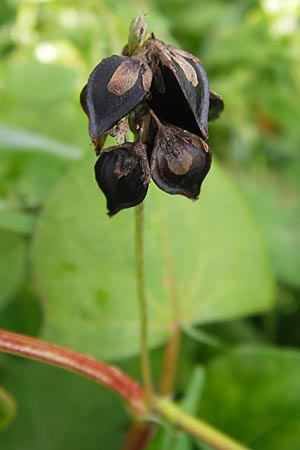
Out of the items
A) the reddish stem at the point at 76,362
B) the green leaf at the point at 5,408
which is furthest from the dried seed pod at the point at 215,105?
the green leaf at the point at 5,408

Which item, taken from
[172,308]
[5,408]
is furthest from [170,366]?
[5,408]

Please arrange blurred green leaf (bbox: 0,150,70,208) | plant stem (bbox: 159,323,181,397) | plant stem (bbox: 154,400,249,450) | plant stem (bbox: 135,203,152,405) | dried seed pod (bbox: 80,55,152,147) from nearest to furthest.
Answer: dried seed pod (bbox: 80,55,152,147) < plant stem (bbox: 135,203,152,405) < plant stem (bbox: 154,400,249,450) < plant stem (bbox: 159,323,181,397) < blurred green leaf (bbox: 0,150,70,208)

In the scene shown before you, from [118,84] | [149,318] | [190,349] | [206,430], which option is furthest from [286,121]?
[118,84]

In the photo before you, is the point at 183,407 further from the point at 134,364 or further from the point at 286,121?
the point at 286,121

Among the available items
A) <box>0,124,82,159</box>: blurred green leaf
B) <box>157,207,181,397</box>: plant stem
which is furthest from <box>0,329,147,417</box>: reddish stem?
<box>0,124,82,159</box>: blurred green leaf

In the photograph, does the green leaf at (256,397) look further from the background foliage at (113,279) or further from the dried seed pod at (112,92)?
the dried seed pod at (112,92)

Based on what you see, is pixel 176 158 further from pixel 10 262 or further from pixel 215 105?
pixel 10 262

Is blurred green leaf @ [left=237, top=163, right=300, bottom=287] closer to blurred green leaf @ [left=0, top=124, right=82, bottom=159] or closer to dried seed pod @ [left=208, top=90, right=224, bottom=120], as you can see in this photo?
blurred green leaf @ [left=0, top=124, right=82, bottom=159]
